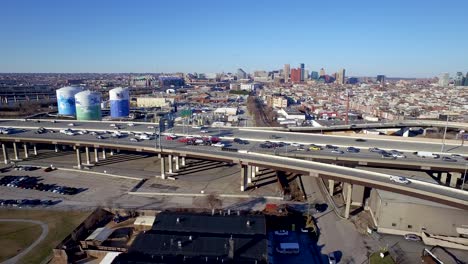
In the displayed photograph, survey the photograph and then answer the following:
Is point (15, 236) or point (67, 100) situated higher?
point (67, 100)

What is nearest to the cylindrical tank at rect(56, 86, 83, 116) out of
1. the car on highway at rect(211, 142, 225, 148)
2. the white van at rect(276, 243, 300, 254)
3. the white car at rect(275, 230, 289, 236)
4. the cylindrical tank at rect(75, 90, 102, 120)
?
the cylindrical tank at rect(75, 90, 102, 120)

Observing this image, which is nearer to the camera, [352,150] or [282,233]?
[282,233]

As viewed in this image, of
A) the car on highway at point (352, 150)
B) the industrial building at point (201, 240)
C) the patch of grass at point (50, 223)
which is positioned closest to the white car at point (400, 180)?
the car on highway at point (352, 150)

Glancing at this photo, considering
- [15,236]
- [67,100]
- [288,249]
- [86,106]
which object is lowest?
[15,236]

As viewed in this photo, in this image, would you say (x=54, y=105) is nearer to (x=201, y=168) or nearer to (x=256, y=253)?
(x=201, y=168)

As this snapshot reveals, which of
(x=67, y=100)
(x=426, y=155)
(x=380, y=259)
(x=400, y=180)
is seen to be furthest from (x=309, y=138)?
(x=67, y=100)

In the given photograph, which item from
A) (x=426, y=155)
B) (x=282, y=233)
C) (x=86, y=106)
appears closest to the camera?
(x=282, y=233)

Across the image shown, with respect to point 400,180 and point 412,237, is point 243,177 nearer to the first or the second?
point 400,180
